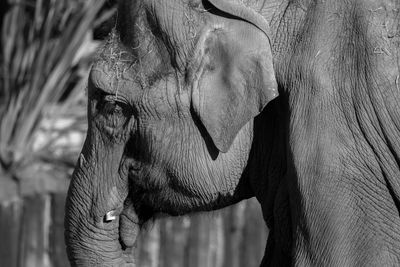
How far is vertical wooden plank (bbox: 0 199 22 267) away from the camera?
32.6 feet

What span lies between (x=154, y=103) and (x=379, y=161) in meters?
0.94

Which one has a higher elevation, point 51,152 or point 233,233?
point 51,152

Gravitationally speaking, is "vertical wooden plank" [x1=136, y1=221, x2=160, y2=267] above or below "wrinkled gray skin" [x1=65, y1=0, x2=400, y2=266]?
below

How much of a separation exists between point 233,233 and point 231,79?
274 inches

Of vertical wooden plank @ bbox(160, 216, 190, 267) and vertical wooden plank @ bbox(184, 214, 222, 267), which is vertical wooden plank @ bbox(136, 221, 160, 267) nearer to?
vertical wooden plank @ bbox(160, 216, 190, 267)

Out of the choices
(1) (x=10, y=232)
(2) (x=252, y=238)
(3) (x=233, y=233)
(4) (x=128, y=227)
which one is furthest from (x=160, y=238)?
(4) (x=128, y=227)

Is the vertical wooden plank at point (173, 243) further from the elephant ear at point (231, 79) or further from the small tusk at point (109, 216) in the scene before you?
the elephant ear at point (231, 79)

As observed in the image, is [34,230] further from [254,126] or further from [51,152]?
[254,126]

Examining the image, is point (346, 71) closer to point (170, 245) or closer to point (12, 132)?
point (170, 245)

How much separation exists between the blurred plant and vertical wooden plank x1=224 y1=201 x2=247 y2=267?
2653mm

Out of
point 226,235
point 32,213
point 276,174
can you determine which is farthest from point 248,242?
point 276,174

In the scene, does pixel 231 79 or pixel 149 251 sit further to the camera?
pixel 149 251

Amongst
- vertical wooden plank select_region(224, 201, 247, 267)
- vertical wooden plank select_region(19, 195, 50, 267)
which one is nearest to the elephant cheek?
vertical wooden plank select_region(19, 195, 50, 267)

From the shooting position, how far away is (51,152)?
12.6 metres
